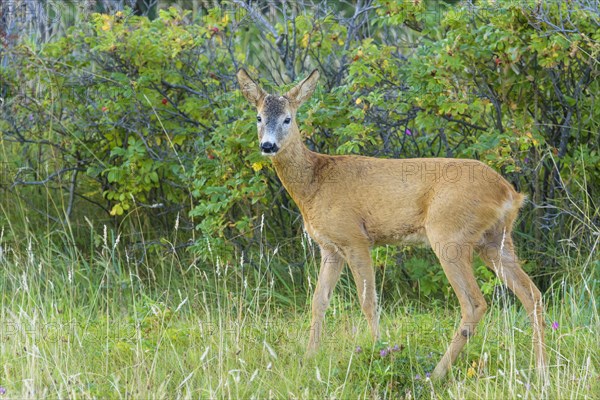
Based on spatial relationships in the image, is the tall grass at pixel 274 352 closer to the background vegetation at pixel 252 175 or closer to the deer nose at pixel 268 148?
the background vegetation at pixel 252 175

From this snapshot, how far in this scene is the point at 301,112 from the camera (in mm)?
6988

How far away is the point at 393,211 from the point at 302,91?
3.57 feet

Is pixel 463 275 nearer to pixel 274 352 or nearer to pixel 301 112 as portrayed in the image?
pixel 274 352

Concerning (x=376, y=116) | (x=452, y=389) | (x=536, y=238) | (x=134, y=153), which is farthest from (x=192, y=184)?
(x=452, y=389)

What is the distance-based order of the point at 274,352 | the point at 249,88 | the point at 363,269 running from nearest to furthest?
the point at 274,352
the point at 363,269
the point at 249,88

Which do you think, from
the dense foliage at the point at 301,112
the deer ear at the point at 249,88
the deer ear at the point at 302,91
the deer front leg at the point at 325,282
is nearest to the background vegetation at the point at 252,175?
the dense foliage at the point at 301,112

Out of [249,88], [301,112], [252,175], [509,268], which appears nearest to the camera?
[509,268]

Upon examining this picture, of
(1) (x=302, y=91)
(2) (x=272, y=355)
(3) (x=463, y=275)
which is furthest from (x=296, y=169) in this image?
(2) (x=272, y=355)

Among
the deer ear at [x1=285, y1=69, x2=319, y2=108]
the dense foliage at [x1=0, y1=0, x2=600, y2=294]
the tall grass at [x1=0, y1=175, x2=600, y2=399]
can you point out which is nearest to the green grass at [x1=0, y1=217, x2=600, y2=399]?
the tall grass at [x1=0, y1=175, x2=600, y2=399]

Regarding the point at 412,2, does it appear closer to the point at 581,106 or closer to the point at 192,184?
the point at 581,106

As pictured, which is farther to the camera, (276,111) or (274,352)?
(276,111)

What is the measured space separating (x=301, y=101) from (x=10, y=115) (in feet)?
10.4

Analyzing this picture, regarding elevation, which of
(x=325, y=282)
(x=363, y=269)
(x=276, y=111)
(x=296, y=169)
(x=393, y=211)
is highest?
(x=276, y=111)

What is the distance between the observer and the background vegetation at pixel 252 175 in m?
5.33
